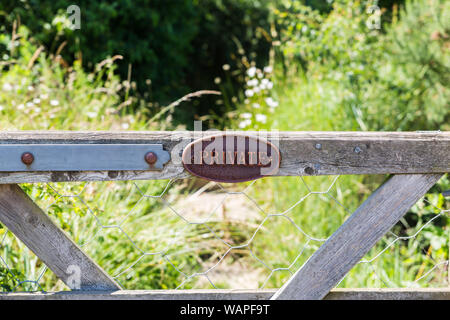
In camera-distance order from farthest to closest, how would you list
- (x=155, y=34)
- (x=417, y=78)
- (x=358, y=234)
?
(x=155, y=34) < (x=417, y=78) < (x=358, y=234)

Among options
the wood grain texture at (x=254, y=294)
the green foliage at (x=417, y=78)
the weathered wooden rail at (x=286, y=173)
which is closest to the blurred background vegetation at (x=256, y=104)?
the green foliage at (x=417, y=78)

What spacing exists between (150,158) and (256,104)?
98.8 inches

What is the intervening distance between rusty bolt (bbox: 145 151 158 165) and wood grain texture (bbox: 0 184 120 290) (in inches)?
13.8

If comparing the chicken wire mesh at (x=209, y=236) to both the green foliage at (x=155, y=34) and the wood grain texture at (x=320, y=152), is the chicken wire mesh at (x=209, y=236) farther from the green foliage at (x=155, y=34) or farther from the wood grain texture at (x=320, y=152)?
Answer: the green foliage at (x=155, y=34)

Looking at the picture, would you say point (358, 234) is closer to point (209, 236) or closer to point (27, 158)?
point (27, 158)

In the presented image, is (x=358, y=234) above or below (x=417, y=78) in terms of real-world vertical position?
below

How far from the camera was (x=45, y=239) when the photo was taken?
1272 millimetres

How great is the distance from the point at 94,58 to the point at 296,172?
413 centimetres

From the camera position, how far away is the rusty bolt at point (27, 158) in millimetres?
1183

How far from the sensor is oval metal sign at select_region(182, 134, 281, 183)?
1.21m

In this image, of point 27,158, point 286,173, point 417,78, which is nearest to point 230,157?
point 286,173

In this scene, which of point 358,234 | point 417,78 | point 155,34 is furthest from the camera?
point 155,34

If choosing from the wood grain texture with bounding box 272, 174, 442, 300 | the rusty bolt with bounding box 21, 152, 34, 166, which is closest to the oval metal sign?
the wood grain texture with bounding box 272, 174, 442, 300

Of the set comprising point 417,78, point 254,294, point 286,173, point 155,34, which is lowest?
point 254,294
